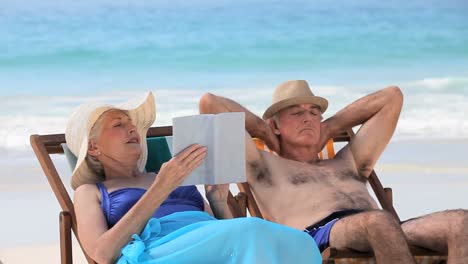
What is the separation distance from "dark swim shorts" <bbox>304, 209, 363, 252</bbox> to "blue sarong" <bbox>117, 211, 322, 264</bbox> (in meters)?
0.73

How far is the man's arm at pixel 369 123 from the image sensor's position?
5.09 meters

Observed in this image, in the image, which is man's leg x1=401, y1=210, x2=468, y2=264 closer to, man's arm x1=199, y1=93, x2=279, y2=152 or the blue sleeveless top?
man's arm x1=199, y1=93, x2=279, y2=152

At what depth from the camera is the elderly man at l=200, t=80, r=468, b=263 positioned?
4.16 metres

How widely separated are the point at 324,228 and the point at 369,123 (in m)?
0.90

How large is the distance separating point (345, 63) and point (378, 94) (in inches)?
421

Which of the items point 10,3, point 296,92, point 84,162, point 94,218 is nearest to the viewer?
point 94,218

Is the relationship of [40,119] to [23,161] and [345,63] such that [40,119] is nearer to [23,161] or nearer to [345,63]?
[23,161]

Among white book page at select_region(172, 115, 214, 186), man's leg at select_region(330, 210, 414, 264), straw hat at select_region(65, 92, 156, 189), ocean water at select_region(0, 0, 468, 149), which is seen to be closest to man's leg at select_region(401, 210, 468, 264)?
man's leg at select_region(330, 210, 414, 264)

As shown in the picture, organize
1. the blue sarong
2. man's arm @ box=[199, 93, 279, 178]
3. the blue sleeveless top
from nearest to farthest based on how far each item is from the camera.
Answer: the blue sarong, the blue sleeveless top, man's arm @ box=[199, 93, 279, 178]

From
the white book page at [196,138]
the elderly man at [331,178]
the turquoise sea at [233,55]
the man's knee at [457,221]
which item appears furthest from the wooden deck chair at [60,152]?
the turquoise sea at [233,55]

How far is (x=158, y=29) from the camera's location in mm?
16578

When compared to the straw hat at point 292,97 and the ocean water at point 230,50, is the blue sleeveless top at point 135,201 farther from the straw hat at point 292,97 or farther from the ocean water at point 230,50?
the ocean water at point 230,50

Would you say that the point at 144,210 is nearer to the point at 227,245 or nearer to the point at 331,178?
the point at 227,245

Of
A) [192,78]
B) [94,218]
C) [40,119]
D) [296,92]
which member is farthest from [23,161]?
[94,218]
